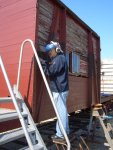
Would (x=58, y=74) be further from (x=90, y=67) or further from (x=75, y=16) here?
(x=90, y=67)

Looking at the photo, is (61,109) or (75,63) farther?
(75,63)

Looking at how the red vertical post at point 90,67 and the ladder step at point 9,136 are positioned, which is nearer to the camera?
the ladder step at point 9,136

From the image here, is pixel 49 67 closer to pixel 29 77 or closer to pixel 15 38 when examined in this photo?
pixel 29 77

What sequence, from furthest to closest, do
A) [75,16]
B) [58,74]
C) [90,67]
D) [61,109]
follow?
1. [90,67]
2. [75,16]
3. [58,74]
4. [61,109]

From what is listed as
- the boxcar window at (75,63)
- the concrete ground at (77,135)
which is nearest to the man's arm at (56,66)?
the concrete ground at (77,135)

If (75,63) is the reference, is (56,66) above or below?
below

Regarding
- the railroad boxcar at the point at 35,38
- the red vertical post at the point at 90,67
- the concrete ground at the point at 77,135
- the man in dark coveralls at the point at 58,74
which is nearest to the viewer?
the man in dark coveralls at the point at 58,74

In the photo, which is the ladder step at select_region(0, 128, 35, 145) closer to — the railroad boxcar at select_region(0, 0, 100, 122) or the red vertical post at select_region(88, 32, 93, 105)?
the railroad boxcar at select_region(0, 0, 100, 122)

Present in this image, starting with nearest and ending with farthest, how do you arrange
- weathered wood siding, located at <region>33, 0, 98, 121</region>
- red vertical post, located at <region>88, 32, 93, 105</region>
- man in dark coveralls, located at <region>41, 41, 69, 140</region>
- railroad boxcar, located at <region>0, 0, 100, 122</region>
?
man in dark coveralls, located at <region>41, 41, 69, 140</region>, railroad boxcar, located at <region>0, 0, 100, 122</region>, weathered wood siding, located at <region>33, 0, 98, 121</region>, red vertical post, located at <region>88, 32, 93, 105</region>

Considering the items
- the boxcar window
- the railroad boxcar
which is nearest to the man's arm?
the railroad boxcar

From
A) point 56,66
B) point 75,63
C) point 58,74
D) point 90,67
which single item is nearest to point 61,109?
point 58,74

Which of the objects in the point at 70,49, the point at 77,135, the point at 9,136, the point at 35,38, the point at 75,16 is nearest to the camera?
the point at 9,136

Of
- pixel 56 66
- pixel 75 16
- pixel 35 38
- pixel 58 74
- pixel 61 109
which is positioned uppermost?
pixel 75 16

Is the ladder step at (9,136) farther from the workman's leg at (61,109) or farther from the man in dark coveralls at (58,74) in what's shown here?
the man in dark coveralls at (58,74)
